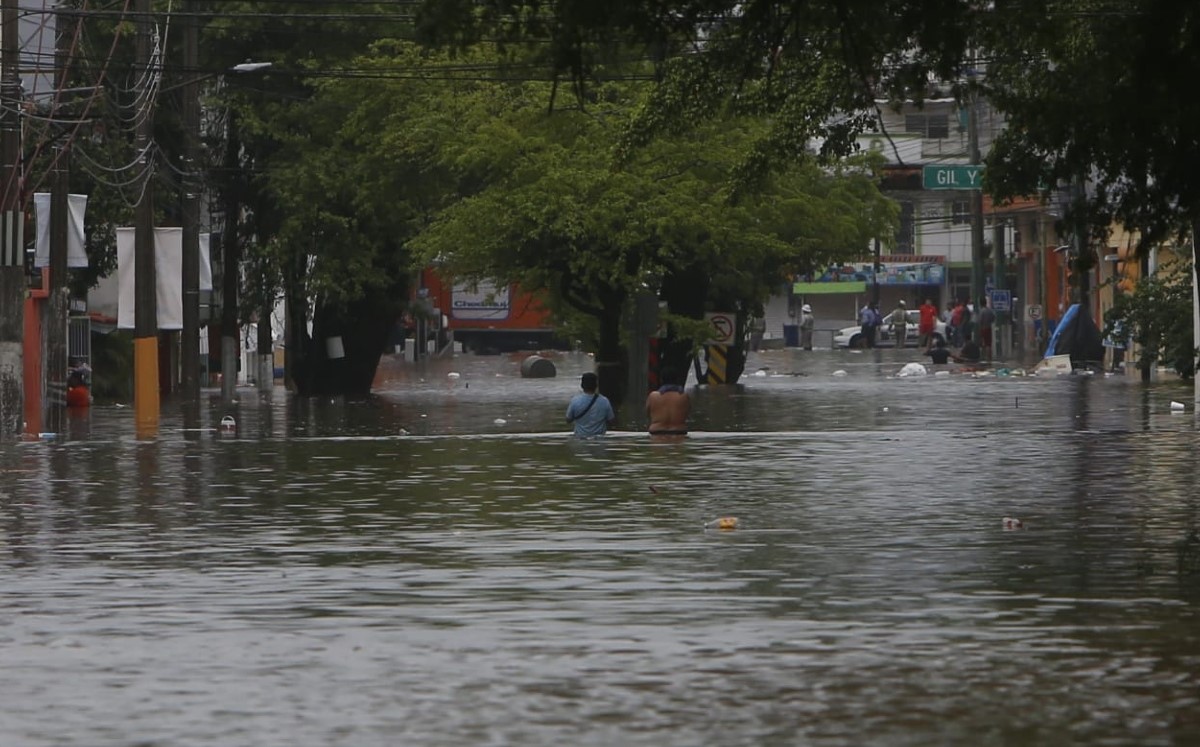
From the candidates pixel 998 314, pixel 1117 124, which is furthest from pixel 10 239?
pixel 998 314

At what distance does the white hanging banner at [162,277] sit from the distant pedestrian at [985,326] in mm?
35737

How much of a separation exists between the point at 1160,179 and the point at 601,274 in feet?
76.1

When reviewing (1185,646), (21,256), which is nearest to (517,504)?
(1185,646)

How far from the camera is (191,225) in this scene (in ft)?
149

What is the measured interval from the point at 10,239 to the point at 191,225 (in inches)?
558

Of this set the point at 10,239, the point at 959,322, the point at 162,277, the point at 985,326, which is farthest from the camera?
the point at 959,322

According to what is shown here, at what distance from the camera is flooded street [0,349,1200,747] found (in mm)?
9391

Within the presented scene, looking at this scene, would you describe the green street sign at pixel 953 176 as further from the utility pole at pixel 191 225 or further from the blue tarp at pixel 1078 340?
the utility pole at pixel 191 225

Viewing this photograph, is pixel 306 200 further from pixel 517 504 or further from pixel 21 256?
pixel 517 504

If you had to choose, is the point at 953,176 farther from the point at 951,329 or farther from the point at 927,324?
the point at 951,329

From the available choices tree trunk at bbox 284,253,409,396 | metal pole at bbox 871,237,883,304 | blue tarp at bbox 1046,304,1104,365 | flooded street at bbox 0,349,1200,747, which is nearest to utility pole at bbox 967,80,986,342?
blue tarp at bbox 1046,304,1104,365

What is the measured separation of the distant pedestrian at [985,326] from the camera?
237 feet

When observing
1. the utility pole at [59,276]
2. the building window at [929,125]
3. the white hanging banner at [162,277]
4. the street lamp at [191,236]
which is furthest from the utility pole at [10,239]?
the building window at [929,125]

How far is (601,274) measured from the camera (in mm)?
39531
